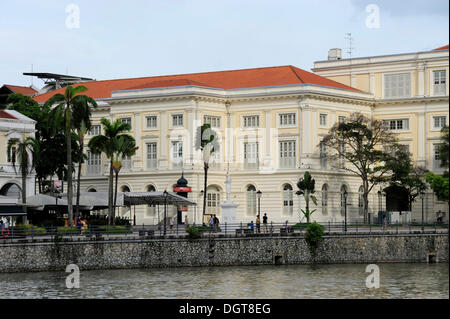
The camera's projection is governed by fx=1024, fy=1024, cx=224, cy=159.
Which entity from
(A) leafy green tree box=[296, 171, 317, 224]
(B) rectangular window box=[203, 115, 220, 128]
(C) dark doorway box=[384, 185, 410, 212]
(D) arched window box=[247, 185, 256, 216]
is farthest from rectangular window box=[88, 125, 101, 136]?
(C) dark doorway box=[384, 185, 410, 212]

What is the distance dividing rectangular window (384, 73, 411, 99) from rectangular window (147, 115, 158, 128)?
22451 millimetres

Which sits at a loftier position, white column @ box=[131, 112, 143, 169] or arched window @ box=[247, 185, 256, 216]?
white column @ box=[131, 112, 143, 169]

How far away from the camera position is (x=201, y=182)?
94750 mm

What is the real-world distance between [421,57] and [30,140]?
3831 centimetres

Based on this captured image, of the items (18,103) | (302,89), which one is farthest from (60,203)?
(302,89)

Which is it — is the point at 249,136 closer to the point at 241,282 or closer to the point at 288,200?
the point at 288,200

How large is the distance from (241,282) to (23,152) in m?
27.9

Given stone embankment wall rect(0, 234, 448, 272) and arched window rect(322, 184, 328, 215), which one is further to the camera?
arched window rect(322, 184, 328, 215)

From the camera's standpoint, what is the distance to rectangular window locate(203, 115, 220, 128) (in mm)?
96512

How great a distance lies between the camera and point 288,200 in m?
93.9

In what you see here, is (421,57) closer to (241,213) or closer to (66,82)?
(241,213)
